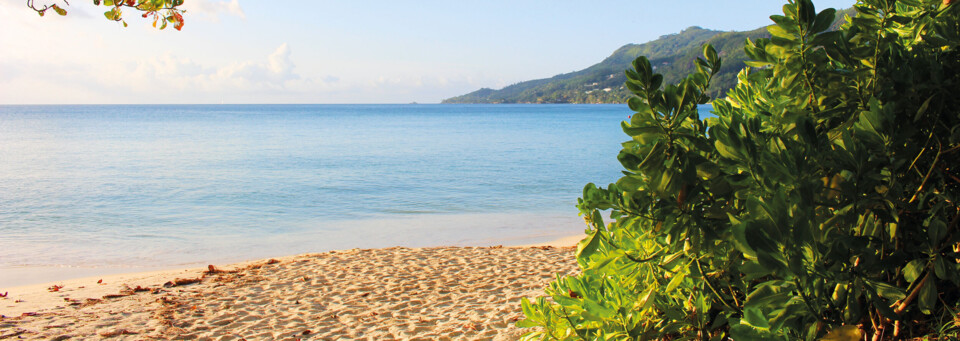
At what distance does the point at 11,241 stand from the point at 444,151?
2325 cm

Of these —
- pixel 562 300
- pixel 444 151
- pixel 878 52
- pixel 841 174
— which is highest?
pixel 878 52

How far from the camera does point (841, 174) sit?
1.19 m

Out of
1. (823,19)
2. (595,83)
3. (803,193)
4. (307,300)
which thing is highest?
(595,83)

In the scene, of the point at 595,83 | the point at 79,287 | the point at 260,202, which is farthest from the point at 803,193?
the point at 595,83

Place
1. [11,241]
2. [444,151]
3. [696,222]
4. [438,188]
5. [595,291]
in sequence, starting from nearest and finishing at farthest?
[696,222], [595,291], [11,241], [438,188], [444,151]

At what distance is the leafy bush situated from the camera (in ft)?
3.61

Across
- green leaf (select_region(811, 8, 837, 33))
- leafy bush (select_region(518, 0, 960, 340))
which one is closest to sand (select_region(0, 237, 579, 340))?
leafy bush (select_region(518, 0, 960, 340))

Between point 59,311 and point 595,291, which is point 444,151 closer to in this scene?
point 59,311

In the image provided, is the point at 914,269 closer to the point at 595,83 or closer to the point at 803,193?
the point at 803,193

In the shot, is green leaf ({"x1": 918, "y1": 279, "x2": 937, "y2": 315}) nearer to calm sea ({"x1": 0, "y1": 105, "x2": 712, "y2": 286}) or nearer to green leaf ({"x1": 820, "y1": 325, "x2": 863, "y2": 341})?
green leaf ({"x1": 820, "y1": 325, "x2": 863, "y2": 341})

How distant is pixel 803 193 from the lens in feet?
3.51

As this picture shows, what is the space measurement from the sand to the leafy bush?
332 cm

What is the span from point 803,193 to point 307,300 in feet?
19.8

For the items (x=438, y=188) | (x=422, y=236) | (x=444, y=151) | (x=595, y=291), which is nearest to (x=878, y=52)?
(x=595, y=291)
